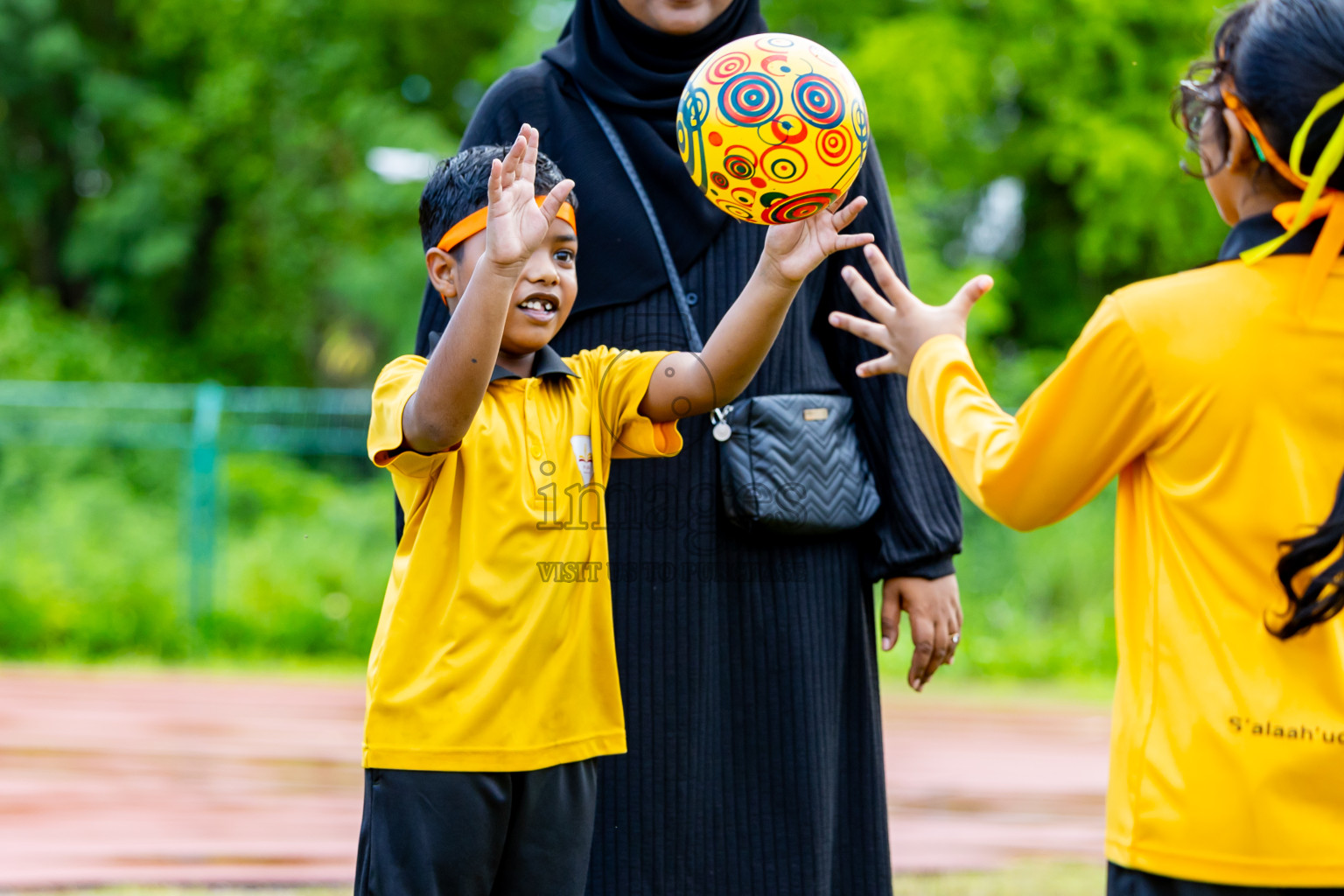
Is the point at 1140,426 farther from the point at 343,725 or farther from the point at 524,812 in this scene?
the point at 343,725

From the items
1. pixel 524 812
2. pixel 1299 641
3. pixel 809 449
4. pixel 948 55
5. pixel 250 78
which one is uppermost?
pixel 250 78

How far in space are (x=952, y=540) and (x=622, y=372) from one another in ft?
2.29

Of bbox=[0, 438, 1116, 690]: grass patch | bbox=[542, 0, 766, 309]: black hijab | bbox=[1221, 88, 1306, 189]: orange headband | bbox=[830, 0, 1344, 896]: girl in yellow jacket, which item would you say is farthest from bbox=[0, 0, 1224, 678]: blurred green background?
bbox=[1221, 88, 1306, 189]: orange headband

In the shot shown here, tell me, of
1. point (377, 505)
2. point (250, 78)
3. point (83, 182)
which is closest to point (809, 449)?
point (377, 505)

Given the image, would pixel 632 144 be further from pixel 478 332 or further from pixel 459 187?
pixel 478 332

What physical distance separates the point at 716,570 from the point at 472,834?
2.16ft

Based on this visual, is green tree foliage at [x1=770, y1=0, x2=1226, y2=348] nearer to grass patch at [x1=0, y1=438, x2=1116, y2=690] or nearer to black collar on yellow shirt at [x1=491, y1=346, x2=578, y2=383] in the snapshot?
grass patch at [x1=0, y1=438, x2=1116, y2=690]

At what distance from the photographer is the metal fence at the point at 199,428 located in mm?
8211

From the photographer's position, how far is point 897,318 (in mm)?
2000

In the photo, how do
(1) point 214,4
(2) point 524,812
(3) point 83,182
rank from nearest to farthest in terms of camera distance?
(2) point 524,812 → (1) point 214,4 → (3) point 83,182

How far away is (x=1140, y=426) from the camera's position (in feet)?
5.40

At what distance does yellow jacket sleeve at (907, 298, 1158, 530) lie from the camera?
1636mm

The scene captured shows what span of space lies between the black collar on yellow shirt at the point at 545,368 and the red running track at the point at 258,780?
2487 millimetres

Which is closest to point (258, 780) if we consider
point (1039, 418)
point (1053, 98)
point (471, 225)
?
point (471, 225)
